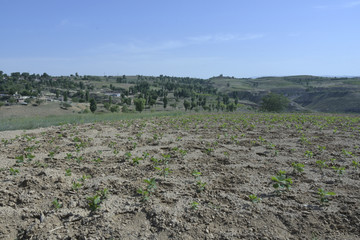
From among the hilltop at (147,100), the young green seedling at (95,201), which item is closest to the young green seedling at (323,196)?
the young green seedling at (95,201)

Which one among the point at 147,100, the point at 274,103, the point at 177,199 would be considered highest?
the point at 177,199

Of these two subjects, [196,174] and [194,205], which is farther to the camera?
[196,174]

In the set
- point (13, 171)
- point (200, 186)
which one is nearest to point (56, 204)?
point (13, 171)

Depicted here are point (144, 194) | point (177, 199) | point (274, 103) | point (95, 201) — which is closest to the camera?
point (95, 201)

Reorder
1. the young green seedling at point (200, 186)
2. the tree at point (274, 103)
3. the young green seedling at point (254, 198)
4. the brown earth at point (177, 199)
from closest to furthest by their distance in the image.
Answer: the brown earth at point (177, 199) < the young green seedling at point (254, 198) < the young green seedling at point (200, 186) < the tree at point (274, 103)

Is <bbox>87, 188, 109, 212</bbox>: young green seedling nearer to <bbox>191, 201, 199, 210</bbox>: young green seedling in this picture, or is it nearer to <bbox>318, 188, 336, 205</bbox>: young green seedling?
<bbox>191, 201, 199, 210</bbox>: young green seedling

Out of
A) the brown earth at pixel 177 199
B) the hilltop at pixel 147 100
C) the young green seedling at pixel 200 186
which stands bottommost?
the hilltop at pixel 147 100

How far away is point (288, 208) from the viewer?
4.76 m

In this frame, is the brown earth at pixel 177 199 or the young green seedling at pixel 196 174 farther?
the young green seedling at pixel 196 174

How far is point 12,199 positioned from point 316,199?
6.07 m

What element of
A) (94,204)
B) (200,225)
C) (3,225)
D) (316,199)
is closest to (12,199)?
(3,225)

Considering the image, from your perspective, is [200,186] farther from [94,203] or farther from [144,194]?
[94,203]

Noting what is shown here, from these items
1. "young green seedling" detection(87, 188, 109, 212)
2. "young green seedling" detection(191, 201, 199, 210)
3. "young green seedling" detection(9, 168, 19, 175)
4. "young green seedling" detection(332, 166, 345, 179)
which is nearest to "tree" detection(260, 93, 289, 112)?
"young green seedling" detection(332, 166, 345, 179)

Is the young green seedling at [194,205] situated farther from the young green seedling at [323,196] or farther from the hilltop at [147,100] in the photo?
the hilltop at [147,100]
